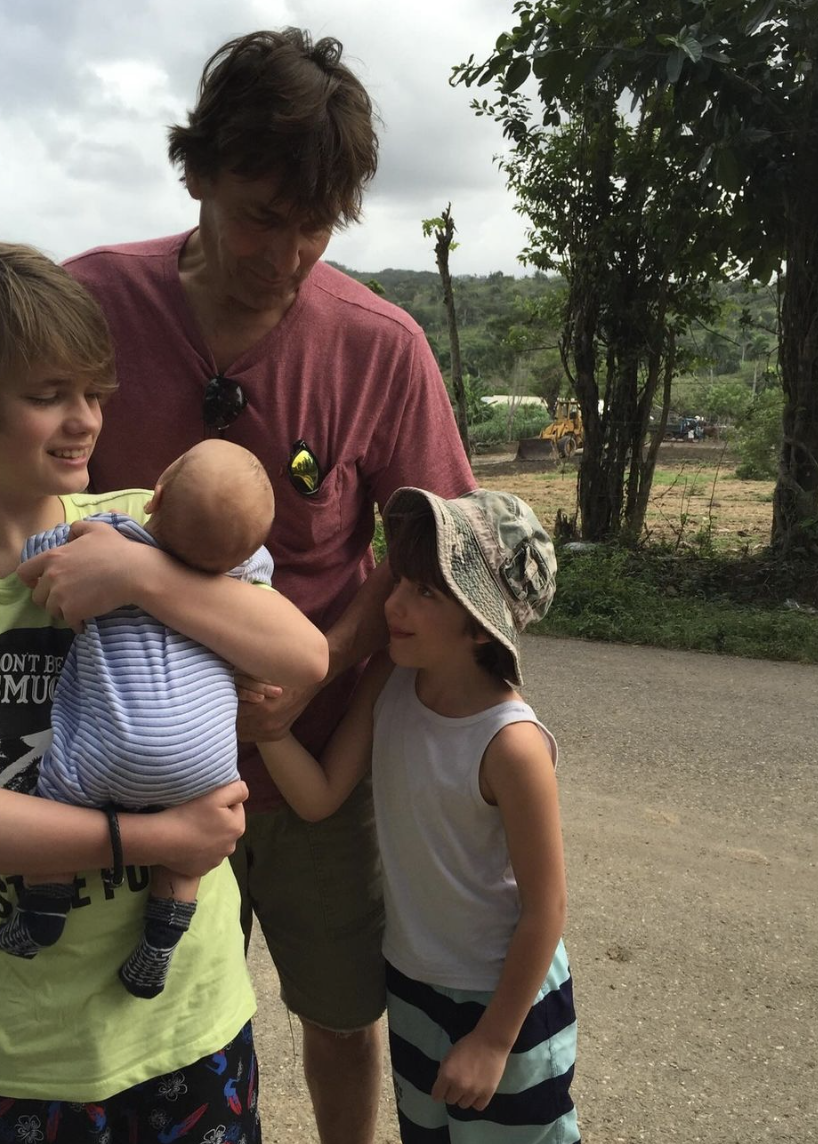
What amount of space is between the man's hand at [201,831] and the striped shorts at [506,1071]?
0.59m

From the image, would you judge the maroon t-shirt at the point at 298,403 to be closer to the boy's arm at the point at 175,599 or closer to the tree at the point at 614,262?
the boy's arm at the point at 175,599

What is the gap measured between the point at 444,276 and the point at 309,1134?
7319mm

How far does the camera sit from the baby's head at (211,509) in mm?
1282

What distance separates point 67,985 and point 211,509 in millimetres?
693

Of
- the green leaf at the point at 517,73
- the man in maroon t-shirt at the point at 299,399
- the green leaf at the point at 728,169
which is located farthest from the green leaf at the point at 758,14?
the man in maroon t-shirt at the point at 299,399

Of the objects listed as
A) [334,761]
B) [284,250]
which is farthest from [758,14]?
[334,761]

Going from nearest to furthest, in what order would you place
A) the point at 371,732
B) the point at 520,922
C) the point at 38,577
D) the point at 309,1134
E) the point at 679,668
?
1. the point at 38,577
2. the point at 520,922
3. the point at 371,732
4. the point at 309,1134
5. the point at 679,668

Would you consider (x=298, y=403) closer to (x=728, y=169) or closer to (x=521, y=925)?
(x=521, y=925)

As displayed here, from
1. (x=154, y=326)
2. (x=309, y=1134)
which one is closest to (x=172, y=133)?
(x=154, y=326)

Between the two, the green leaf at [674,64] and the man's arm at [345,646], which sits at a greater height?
the green leaf at [674,64]

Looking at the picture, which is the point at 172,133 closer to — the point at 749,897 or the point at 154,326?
the point at 154,326

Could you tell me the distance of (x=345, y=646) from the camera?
175 cm

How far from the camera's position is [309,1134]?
2.33 metres

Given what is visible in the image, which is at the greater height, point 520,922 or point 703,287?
point 703,287
